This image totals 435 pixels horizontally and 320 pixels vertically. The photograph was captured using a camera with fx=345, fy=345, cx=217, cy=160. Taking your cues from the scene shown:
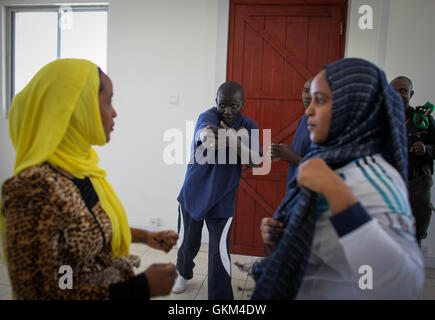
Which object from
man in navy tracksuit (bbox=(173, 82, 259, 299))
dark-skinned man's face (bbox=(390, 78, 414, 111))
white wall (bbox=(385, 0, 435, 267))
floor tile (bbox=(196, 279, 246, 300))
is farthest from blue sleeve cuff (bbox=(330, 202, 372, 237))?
white wall (bbox=(385, 0, 435, 267))

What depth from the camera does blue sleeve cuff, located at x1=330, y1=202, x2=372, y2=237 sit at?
2.82 feet

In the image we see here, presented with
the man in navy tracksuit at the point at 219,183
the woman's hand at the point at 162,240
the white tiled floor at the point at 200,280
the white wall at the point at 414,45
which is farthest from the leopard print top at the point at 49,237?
the white wall at the point at 414,45

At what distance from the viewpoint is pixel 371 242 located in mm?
856

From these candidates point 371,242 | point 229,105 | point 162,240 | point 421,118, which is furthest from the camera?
point 421,118

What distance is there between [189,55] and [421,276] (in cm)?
302

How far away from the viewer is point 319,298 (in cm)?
107

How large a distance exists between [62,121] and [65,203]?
247mm

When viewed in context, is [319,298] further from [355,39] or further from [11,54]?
[11,54]

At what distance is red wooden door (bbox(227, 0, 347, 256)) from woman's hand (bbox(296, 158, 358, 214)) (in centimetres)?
243

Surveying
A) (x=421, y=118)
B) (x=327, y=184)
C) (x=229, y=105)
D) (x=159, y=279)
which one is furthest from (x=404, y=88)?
(x=159, y=279)

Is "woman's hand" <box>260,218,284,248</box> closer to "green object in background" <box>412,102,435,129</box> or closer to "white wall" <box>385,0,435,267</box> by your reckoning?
"green object in background" <box>412,102,435,129</box>

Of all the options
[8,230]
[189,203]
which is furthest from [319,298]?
[189,203]

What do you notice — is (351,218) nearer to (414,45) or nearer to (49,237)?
(49,237)

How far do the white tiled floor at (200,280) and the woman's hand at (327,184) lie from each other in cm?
150
